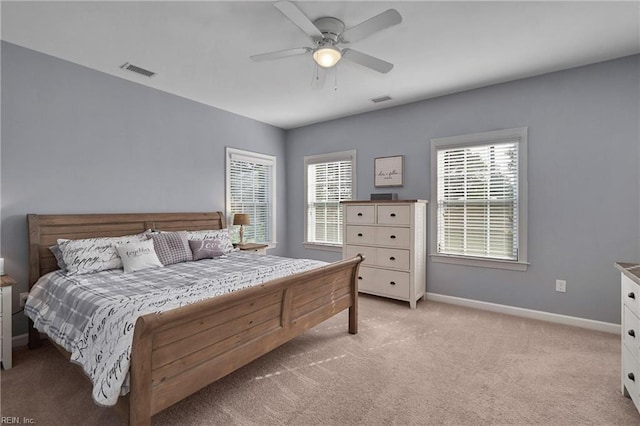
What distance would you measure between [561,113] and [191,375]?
409 cm

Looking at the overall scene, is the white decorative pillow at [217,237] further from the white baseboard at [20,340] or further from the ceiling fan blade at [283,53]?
the ceiling fan blade at [283,53]

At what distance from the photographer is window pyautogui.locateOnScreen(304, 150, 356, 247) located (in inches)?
196

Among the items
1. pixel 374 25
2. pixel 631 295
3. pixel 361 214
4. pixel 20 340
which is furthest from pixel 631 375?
pixel 20 340

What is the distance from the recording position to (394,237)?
3916 millimetres

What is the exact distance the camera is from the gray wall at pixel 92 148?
9.09ft

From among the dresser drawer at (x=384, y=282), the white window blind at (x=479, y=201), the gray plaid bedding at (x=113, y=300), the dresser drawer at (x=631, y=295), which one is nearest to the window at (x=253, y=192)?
the gray plaid bedding at (x=113, y=300)

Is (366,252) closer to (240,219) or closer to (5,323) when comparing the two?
(240,219)

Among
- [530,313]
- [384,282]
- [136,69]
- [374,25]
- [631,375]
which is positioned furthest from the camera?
[384,282]

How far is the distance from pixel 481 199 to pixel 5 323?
184 inches

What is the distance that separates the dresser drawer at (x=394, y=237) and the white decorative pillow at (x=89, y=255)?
2.89m

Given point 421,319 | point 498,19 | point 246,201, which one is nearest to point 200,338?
point 421,319

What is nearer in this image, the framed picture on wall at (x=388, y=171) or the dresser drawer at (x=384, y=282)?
the dresser drawer at (x=384, y=282)

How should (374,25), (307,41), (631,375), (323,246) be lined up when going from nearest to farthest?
(631,375), (374,25), (307,41), (323,246)

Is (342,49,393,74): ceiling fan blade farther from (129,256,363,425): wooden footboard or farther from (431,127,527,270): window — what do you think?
(431,127,527,270): window
